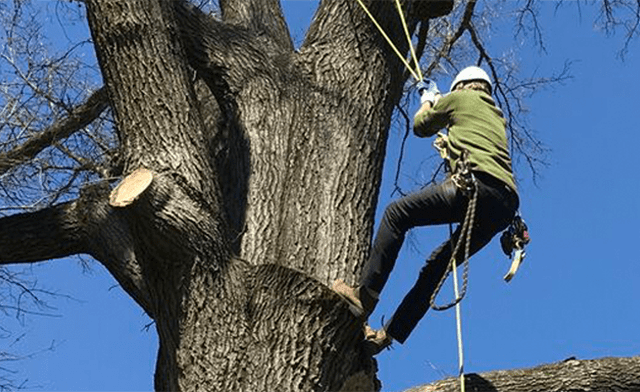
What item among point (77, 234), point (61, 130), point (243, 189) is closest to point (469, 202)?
point (243, 189)

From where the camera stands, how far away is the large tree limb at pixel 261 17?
5.80 metres

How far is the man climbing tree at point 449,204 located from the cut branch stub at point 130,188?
906 mm

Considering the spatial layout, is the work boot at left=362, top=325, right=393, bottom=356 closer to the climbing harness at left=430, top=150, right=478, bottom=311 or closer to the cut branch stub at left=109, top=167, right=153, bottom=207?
the climbing harness at left=430, top=150, right=478, bottom=311

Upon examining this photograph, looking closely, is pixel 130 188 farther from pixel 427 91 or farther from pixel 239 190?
pixel 427 91

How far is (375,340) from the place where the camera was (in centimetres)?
450

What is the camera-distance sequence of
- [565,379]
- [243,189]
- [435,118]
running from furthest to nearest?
[243,189], [435,118], [565,379]

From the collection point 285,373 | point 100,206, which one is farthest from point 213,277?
point 100,206

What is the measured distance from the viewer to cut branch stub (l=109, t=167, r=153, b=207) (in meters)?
4.20

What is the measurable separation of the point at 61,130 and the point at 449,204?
3082 mm

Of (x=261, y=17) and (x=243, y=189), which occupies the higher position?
(x=261, y=17)

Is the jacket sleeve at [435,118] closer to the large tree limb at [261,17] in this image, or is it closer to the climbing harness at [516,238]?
the climbing harness at [516,238]

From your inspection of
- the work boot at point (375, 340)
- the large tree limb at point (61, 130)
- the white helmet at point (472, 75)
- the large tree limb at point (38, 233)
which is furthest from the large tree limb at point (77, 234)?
the white helmet at point (472, 75)

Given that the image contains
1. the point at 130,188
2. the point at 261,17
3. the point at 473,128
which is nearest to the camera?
the point at 130,188

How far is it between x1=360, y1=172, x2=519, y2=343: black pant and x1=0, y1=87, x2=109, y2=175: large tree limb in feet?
8.97
